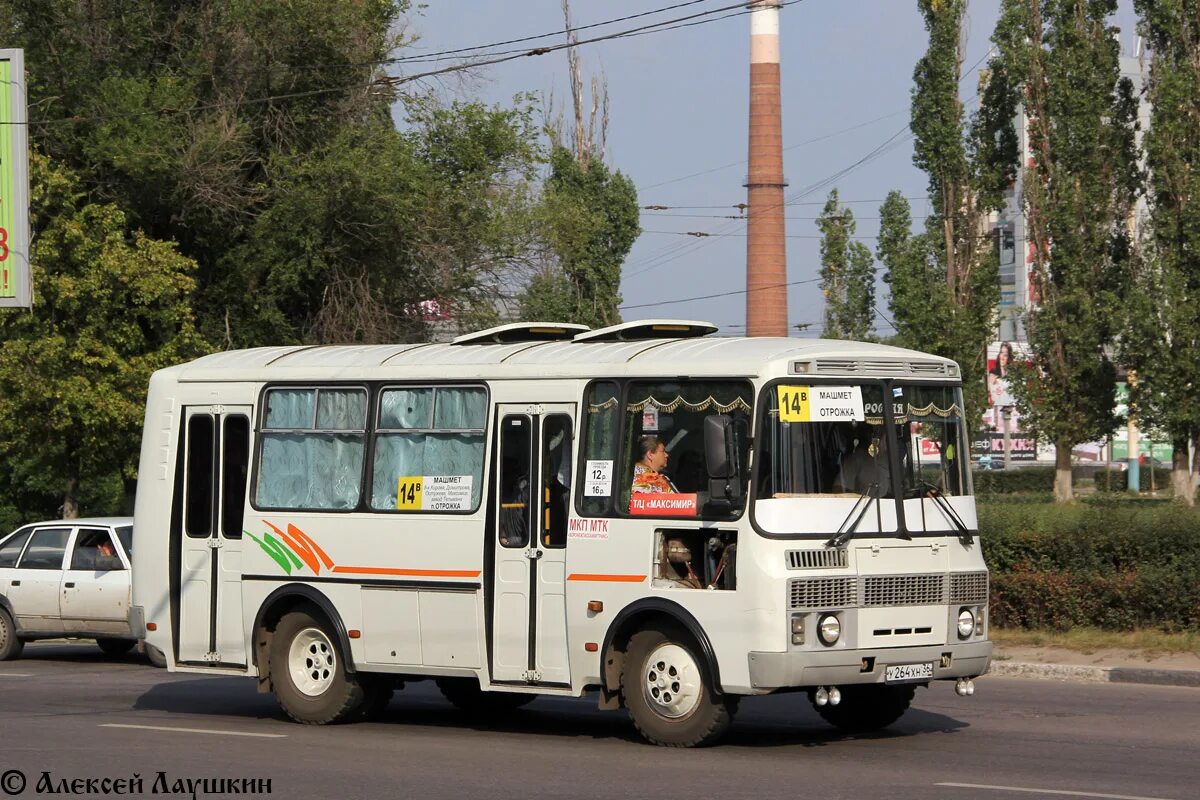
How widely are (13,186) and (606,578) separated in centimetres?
1664

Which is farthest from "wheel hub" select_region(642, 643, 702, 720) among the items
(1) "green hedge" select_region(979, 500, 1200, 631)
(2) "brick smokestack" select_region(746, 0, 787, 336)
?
(2) "brick smokestack" select_region(746, 0, 787, 336)

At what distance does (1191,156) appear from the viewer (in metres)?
40.0

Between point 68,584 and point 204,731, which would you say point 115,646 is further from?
point 204,731

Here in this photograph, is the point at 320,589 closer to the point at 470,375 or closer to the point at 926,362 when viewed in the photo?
the point at 470,375

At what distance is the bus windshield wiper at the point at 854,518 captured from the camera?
37.0 ft

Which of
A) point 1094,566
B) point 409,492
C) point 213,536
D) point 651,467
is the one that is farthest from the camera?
point 1094,566

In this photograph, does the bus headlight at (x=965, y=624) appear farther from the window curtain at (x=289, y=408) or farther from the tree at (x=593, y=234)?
the tree at (x=593, y=234)

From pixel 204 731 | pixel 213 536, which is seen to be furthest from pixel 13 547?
pixel 204 731

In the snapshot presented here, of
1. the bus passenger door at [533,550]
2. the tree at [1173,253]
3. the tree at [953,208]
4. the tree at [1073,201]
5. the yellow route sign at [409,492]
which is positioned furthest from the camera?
the tree at [953,208]

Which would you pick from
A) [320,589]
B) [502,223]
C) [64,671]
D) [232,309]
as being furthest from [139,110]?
[320,589]

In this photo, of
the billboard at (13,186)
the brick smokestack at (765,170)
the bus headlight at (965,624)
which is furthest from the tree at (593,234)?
the bus headlight at (965,624)

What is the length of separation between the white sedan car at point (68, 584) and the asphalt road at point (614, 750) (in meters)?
4.07

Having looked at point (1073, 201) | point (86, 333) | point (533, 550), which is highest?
point (1073, 201)

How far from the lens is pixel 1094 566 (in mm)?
18703
